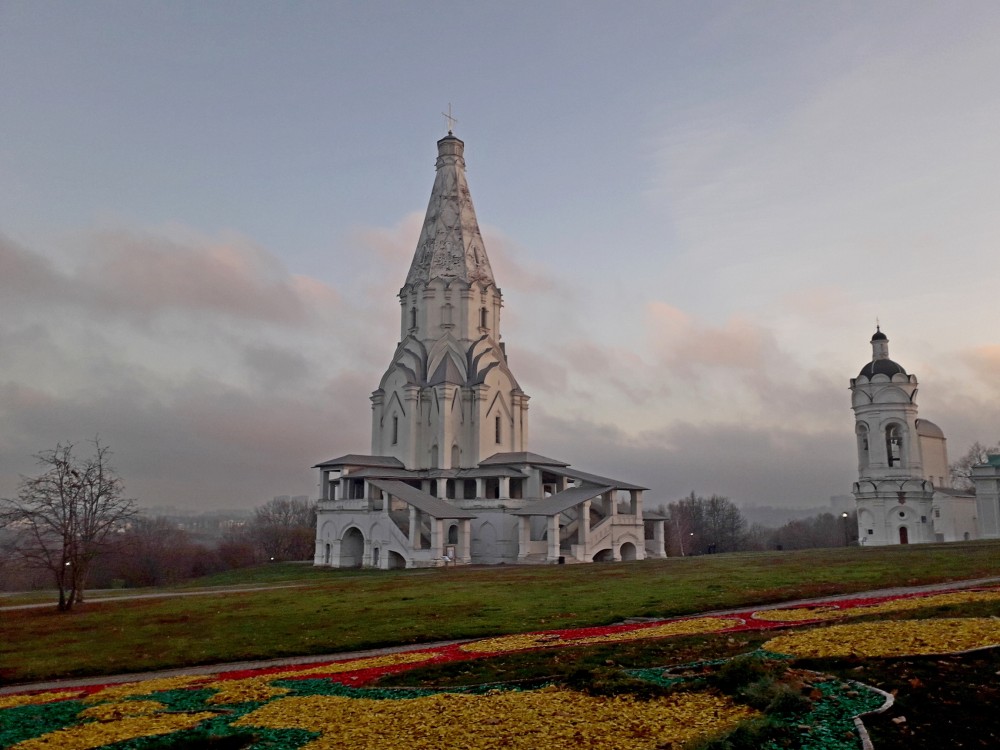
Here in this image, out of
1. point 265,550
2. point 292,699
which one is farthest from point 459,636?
point 265,550

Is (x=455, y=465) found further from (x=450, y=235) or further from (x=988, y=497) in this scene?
(x=988, y=497)

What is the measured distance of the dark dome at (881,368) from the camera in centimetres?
5175

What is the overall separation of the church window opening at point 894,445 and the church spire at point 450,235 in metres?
30.8

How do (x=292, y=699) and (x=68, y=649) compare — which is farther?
(x=68, y=649)

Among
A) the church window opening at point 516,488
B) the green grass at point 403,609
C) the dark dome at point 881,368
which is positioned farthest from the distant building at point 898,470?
the church window opening at point 516,488

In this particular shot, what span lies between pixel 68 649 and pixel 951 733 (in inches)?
715

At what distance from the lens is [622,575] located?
97.9 feet

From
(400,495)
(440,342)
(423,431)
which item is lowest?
(400,495)

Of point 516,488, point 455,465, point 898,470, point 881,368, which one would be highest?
point 881,368

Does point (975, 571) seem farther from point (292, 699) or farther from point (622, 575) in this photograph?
point (292, 699)

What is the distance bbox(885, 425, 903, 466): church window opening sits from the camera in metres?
51.1

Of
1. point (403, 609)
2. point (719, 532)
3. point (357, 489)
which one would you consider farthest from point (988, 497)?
point (719, 532)

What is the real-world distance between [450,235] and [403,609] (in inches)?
1646

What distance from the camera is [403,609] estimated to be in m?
22.1
